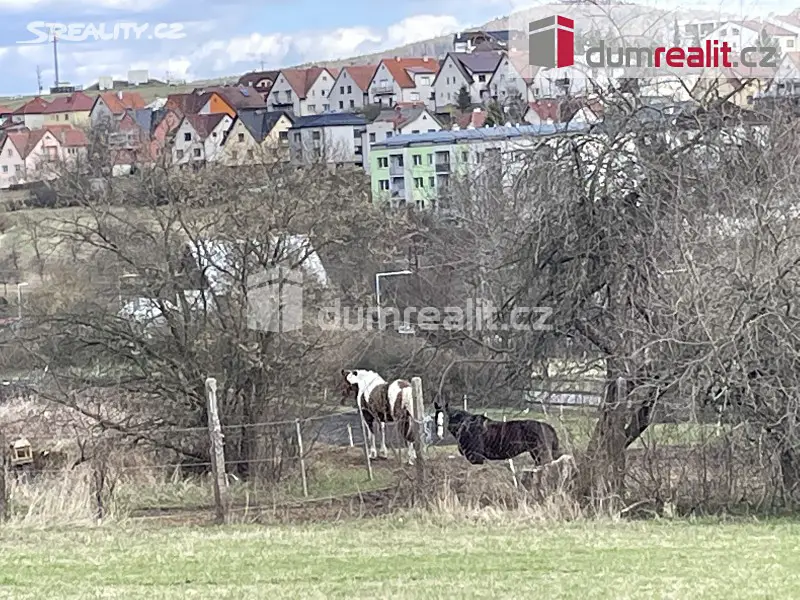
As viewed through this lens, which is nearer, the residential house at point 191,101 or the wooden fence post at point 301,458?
the wooden fence post at point 301,458

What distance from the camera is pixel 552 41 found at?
22391 millimetres

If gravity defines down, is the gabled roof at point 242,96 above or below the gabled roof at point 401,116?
above

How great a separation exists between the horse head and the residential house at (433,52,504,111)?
72443mm

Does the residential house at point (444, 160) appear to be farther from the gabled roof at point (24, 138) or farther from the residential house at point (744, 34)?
the gabled roof at point (24, 138)

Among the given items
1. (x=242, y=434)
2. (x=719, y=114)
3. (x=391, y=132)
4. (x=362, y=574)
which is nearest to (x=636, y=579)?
(x=362, y=574)

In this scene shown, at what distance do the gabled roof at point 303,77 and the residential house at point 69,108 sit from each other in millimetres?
19971

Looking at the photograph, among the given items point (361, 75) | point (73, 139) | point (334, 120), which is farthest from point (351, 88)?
point (73, 139)

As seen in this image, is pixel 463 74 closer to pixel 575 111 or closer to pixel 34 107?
pixel 34 107

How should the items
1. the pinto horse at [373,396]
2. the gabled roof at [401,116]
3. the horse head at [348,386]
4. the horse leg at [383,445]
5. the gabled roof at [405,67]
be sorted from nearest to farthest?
the horse leg at [383,445] → the pinto horse at [373,396] → the horse head at [348,386] → the gabled roof at [401,116] → the gabled roof at [405,67]

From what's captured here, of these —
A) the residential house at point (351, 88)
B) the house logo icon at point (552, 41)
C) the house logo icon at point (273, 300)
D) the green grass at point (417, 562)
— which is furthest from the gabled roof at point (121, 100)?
the green grass at point (417, 562)

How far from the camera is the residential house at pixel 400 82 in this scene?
10331 centimetres

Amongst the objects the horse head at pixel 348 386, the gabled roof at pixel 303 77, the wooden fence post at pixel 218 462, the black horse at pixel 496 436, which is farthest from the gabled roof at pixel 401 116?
the wooden fence post at pixel 218 462

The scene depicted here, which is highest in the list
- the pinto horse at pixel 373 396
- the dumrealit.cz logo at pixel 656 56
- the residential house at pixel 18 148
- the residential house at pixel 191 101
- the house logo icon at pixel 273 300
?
the residential house at pixel 191 101

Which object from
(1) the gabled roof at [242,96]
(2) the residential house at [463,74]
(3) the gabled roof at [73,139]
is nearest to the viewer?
(3) the gabled roof at [73,139]
